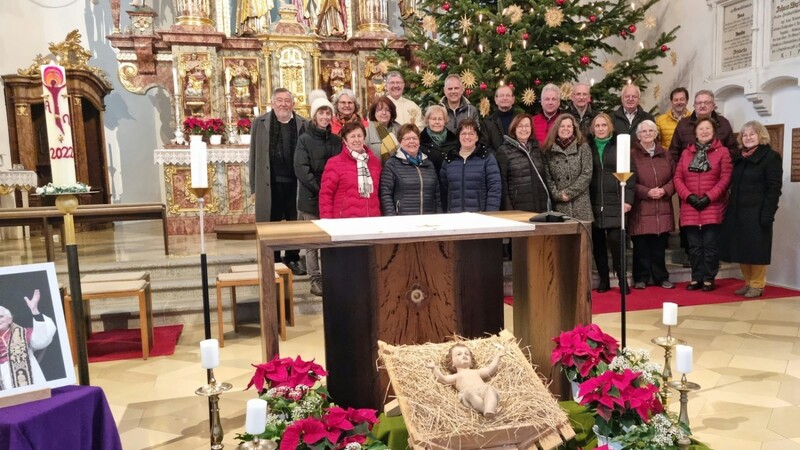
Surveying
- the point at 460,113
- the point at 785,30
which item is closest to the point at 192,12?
the point at 460,113

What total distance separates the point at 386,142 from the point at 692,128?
2.91 metres

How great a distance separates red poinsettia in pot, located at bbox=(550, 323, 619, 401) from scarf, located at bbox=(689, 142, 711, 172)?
3.54m

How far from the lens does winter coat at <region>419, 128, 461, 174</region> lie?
458 centimetres

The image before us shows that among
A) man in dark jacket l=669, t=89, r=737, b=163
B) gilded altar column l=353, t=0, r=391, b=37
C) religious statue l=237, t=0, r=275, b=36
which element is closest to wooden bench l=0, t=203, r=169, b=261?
religious statue l=237, t=0, r=275, b=36

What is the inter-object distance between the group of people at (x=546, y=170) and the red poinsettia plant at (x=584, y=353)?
2.00 m

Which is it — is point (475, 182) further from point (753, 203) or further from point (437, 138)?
point (753, 203)

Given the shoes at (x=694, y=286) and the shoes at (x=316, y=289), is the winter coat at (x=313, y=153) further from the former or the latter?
the shoes at (x=694, y=286)

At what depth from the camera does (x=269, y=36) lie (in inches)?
365

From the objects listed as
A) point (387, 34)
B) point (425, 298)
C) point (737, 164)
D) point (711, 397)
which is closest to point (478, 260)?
point (425, 298)

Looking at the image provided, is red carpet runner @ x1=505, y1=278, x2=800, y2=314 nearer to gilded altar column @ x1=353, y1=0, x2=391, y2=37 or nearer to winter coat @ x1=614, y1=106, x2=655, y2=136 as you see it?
winter coat @ x1=614, y1=106, x2=655, y2=136

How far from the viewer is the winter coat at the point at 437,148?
15.0 feet

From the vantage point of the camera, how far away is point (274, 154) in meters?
5.05

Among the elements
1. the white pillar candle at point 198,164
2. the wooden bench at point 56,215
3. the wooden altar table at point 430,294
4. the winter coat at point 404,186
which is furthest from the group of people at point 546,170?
the white pillar candle at point 198,164

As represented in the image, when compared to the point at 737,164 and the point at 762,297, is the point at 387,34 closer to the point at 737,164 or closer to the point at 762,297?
the point at 737,164
